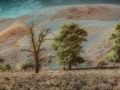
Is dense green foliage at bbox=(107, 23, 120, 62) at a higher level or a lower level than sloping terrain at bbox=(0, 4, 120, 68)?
lower

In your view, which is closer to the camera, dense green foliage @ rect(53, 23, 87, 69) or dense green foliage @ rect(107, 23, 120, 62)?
dense green foliage @ rect(53, 23, 87, 69)

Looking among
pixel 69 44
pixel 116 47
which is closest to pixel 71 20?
pixel 116 47

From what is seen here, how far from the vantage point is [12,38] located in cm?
12762

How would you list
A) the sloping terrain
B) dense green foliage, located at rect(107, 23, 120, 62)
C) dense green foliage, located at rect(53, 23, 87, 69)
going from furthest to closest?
the sloping terrain < dense green foliage, located at rect(107, 23, 120, 62) < dense green foliage, located at rect(53, 23, 87, 69)

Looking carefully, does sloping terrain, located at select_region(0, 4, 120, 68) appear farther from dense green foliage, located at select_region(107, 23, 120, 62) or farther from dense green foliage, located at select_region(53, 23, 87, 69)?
dense green foliage, located at select_region(53, 23, 87, 69)

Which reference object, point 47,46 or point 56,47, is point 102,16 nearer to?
point 47,46

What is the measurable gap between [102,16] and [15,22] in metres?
39.0

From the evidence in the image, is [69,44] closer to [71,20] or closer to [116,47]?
[116,47]

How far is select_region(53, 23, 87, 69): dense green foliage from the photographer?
2454 inches

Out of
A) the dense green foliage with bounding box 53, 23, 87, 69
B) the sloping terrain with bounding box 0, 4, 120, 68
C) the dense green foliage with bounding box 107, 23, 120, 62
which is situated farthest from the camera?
the sloping terrain with bounding box 0, 4, 120, 68

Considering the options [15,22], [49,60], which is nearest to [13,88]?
[49,60]

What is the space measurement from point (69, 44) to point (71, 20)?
71176 millimetres

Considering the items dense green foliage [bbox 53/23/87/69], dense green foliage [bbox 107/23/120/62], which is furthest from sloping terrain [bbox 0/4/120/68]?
dense green foliage [bbox 53/23/87/69]

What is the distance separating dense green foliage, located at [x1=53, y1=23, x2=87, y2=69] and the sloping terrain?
16362 millimetres
